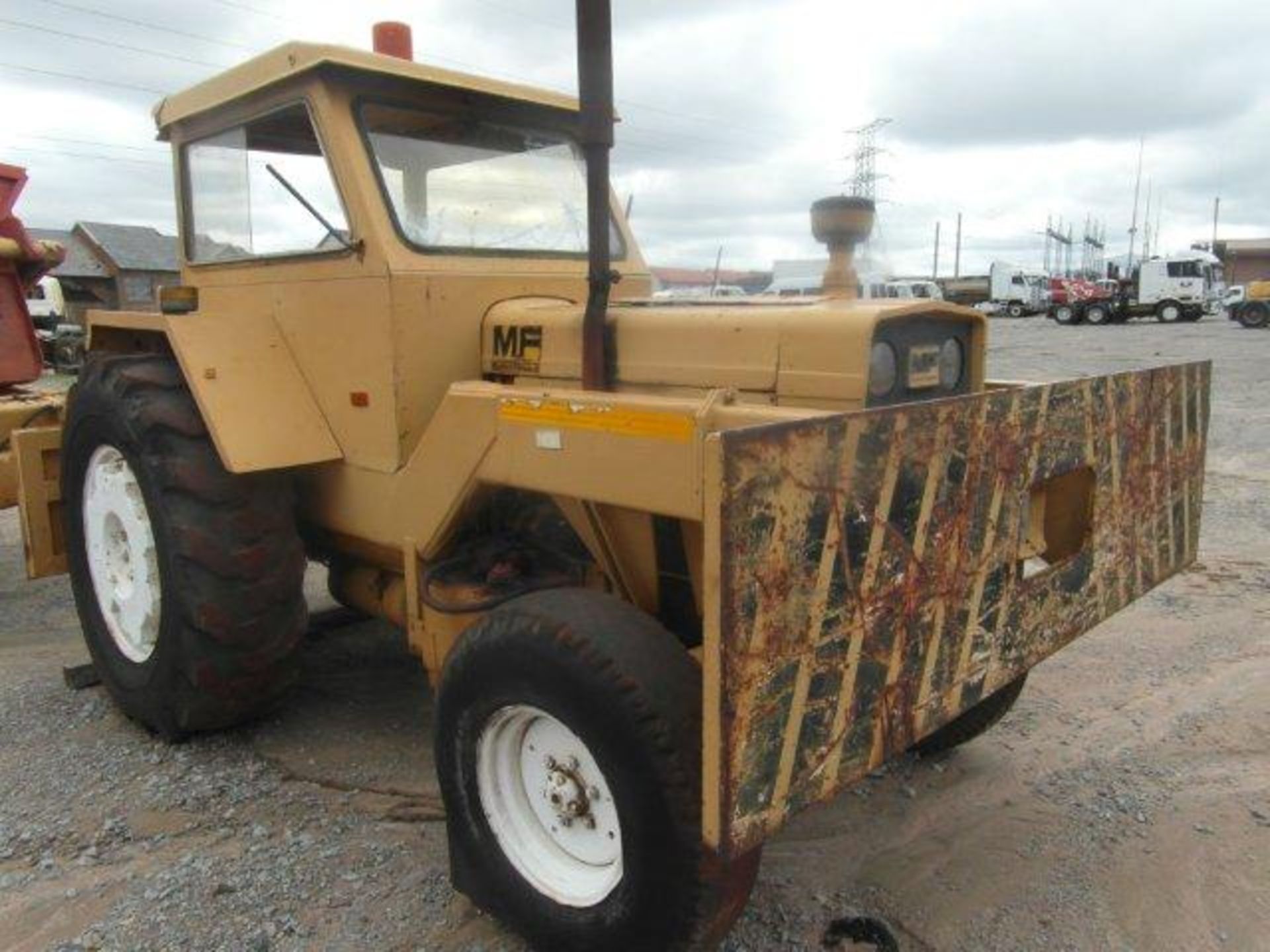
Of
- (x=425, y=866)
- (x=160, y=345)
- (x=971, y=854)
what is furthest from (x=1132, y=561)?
(x=160, y=345)

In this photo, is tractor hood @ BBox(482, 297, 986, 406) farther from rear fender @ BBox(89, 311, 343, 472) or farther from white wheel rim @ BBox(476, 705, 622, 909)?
white wheel rim @ BBox(476, 705, 622, 909)

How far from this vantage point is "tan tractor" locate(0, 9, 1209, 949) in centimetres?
215

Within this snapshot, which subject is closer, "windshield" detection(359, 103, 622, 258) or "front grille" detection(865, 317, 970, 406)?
"front grille" detection(865, 317, 970, 406)

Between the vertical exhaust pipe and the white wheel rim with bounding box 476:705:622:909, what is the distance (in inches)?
40.8

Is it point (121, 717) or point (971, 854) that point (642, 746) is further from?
point (121, 717)

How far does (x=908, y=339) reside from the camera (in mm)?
2783

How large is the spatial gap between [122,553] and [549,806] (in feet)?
7.58

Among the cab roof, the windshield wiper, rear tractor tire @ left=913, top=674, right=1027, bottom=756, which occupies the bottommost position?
rear tractor tire @ left=913, top=674, right=1027, bottom=756

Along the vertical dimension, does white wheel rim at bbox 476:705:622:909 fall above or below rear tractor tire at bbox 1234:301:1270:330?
below

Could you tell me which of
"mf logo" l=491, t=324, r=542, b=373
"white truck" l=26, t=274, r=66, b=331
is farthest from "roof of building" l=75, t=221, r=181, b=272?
"mf logo" l=491, t=324, r=542, b=373

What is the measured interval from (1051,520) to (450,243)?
205 centimetres

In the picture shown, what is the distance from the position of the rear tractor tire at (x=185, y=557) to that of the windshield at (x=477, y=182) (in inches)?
40.3

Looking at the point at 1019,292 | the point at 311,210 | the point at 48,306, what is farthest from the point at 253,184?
the point at 1019,292

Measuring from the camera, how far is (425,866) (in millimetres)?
2992
